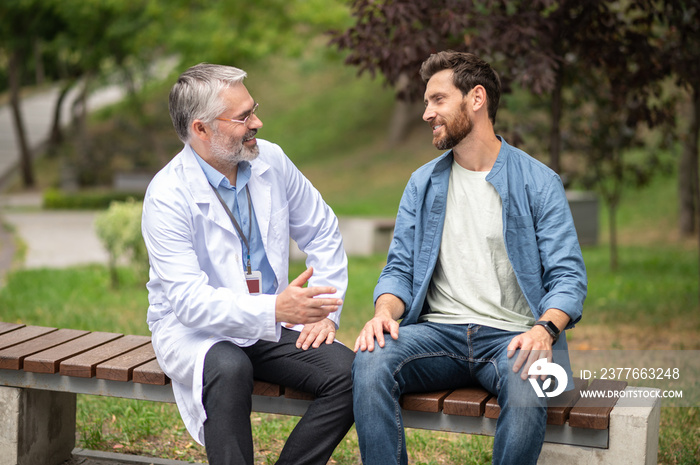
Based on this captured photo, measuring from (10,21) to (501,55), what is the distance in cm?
2083

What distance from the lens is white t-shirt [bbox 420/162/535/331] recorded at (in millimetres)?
3186

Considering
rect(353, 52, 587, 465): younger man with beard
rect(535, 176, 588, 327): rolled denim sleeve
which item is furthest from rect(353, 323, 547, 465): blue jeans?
rect(535, 176, 588, 327): rolled denim sleeve

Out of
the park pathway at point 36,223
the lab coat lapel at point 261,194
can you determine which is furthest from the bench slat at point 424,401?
the park pathway at point 36,223

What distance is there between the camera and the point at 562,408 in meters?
2.87

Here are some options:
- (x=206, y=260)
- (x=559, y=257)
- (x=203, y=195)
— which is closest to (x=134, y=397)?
(x=206, y=260)

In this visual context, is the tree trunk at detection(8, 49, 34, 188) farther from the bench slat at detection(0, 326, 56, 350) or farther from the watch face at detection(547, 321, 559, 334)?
the watch face at detection(547, 321, 559, 334)

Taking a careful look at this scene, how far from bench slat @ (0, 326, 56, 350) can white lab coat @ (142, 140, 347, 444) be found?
2.54 ft

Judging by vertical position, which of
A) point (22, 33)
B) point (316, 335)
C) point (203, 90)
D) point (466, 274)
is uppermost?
point (22, 33)

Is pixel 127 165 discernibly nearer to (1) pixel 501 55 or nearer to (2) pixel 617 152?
Result: (2) pixel 617 152

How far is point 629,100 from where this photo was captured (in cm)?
702

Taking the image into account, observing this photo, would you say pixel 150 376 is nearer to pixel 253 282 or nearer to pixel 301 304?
pixel 253 282

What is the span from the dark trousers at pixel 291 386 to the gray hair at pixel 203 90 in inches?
37.3

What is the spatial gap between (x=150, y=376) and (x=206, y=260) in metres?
0.52

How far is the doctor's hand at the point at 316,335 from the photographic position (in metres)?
3.25
